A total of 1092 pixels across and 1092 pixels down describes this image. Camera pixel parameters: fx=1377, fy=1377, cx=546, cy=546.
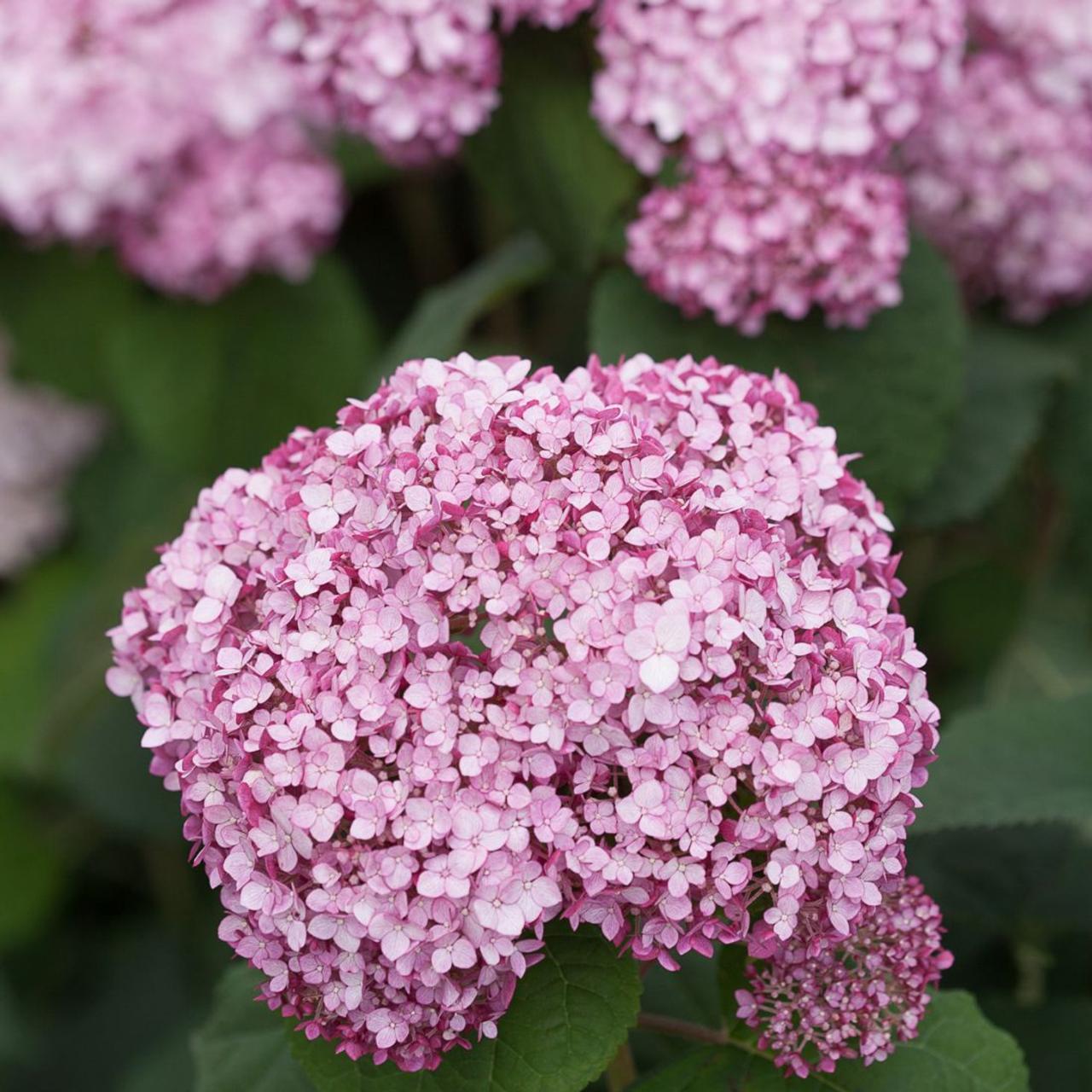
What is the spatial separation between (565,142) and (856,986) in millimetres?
819

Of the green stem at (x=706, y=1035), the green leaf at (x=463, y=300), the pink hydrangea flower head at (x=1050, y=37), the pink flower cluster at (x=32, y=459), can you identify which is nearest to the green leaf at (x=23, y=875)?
the pink flower cluster at (x=32, y=459)

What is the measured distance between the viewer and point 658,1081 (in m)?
0.85

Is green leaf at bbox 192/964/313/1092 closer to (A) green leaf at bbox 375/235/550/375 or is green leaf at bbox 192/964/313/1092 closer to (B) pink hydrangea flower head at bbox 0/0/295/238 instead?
(A) green leaf at bbox 375/235/550/375

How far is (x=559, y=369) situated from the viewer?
1.63 meters

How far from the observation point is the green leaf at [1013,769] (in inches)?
37.9

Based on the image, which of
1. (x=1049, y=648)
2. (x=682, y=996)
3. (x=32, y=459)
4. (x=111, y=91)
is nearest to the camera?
(x=682, y=996)

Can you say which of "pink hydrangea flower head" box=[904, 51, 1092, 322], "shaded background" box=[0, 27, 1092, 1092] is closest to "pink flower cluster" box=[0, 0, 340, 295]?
"shaded background" box=[0, 27, 1092, 1092]

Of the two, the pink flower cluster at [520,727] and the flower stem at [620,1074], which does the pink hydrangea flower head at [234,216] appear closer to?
the pink flower cluster at [520,727]

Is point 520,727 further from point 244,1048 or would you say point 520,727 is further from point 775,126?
point 775,126

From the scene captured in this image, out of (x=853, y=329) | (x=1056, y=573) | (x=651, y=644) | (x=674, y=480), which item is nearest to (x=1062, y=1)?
(x=853, y=329)

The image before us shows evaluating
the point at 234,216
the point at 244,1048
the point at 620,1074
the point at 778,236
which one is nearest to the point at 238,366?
the point at 234,216

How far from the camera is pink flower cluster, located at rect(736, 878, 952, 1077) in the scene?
0.77 meters

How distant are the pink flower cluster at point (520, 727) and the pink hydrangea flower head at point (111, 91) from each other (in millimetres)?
938

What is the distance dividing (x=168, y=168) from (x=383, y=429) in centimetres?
96
